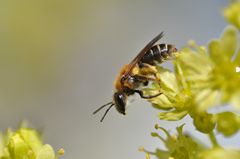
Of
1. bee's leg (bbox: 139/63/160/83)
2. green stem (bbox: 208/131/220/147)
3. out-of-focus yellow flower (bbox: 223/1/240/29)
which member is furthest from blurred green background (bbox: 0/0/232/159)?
out-of-focus yellow flower (bbox: 223/1/240/29)

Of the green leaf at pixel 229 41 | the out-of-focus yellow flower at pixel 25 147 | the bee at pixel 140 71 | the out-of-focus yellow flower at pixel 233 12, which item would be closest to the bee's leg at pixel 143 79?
the bee at pixel 140 71

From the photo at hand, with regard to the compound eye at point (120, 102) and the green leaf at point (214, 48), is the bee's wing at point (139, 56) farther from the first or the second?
the green leaf at point (214, 48)

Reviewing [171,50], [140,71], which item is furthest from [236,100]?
[140,71]

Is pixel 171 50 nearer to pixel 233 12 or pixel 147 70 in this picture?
pixel 147 70

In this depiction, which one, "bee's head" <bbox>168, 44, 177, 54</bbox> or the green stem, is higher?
"bee's head" <bbox>168, 44, 177, 54</bbox>

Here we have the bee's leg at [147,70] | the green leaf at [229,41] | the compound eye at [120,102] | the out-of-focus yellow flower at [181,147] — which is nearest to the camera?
the green leaf at [229,41]

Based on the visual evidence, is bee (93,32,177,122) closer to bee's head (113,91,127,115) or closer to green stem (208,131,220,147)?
bee's head (113,91,127,115)

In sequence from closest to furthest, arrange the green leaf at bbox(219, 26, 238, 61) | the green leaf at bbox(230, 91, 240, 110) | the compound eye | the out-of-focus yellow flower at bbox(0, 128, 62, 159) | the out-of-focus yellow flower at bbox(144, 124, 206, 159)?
the green leaf at bbox(230, 91, 240, 110) → the green leaf at bbox(219, 26, 238, 61) → the out-of-focus yellow flower at bbox(144, 124, 206, 159) → the out-of-focus yellow flower at bbox(0, 128, 62, 159) → the compound eye
